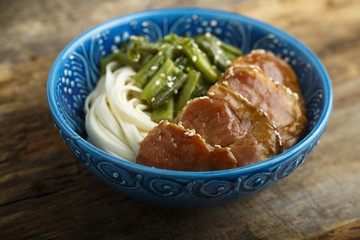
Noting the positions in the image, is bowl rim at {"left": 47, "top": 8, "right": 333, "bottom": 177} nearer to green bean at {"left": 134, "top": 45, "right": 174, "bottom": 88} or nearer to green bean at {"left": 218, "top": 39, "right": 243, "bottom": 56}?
green bean at {"left": 218, "top": 39, "right": 243, "bottom": 56}

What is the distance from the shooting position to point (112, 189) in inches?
152

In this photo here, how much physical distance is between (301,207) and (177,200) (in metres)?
1.32

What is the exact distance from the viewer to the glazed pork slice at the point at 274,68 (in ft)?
13.8

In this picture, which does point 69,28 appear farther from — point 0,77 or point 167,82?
point 167,82

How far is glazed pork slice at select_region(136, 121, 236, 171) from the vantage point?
10.4 feet

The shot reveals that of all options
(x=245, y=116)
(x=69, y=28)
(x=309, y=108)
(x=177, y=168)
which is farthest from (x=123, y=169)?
(x=69, y=28)

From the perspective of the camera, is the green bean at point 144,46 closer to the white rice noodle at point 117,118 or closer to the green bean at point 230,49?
the white rice noodle at point 117,118

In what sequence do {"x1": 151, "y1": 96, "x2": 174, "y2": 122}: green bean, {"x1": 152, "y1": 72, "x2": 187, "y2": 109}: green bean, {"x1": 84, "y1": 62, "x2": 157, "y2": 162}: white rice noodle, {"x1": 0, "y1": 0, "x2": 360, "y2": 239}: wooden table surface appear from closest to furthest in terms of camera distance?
{"x1": 0, "y1": 0, "x2": 360, "y2": 239}: wooden table surface → {"x1": 84, "y1": 62, "x2": 157, "y2": 162}: white rice noodle → {"x1": 151, "y1": 96, "x2": 174, "y2": 122}: green bean → {"x1": 152, "y1": 72, "x2": 187, "y2": 109}: green bean

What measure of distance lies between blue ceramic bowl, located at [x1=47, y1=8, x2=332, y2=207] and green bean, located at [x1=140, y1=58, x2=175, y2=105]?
79 centimetres

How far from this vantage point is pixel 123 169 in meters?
3.00

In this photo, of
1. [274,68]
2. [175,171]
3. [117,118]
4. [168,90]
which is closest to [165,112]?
[168,90]

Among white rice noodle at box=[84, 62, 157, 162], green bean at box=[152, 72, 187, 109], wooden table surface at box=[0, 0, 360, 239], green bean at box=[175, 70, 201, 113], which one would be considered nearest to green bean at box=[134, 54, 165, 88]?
white rice noodle at box=[84, 62, 157, 162]

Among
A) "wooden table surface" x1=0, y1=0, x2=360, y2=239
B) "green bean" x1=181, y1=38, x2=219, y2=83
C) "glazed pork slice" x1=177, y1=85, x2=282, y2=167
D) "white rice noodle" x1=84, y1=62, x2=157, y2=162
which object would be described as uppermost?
"green bean" x1=181, y1=38, x2=219, y2=83

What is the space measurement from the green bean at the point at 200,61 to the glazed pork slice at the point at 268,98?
35 centimetres
